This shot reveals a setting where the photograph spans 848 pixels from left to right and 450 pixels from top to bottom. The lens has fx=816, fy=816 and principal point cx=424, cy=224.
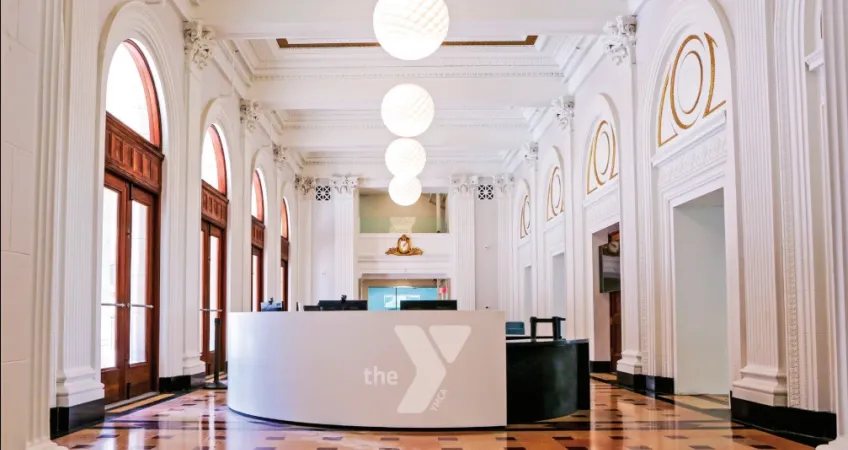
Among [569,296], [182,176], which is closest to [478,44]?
[569,296]

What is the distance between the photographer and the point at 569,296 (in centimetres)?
1383

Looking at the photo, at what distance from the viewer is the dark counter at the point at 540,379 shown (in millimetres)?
6527

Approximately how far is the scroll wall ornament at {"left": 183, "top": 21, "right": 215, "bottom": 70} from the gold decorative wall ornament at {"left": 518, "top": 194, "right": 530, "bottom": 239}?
981 centimetres

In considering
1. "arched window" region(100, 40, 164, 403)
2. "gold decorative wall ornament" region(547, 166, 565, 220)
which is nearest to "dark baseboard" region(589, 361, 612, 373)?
"gold decorative wall ornament" region(547, 166, 565, 220)

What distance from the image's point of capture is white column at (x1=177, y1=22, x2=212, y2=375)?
10.0 metres

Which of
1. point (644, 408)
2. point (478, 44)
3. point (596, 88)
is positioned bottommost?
point (644, 408)

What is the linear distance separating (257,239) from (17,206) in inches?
532

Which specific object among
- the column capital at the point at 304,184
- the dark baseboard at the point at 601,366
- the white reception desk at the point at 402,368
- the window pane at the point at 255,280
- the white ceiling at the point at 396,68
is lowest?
the dark baseboard at the point at 601,366

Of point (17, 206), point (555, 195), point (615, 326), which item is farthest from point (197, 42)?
point (17, 206)

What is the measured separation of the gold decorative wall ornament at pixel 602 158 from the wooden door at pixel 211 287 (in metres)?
5.81

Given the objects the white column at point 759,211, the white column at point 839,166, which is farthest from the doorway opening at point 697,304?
the white column at point 839,166

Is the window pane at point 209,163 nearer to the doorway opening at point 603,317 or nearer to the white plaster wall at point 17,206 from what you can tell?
the doorway opening at point 603,317

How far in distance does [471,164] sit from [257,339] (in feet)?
50.0

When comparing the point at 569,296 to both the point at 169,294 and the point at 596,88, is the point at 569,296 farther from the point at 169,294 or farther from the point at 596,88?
the point at 169,294
